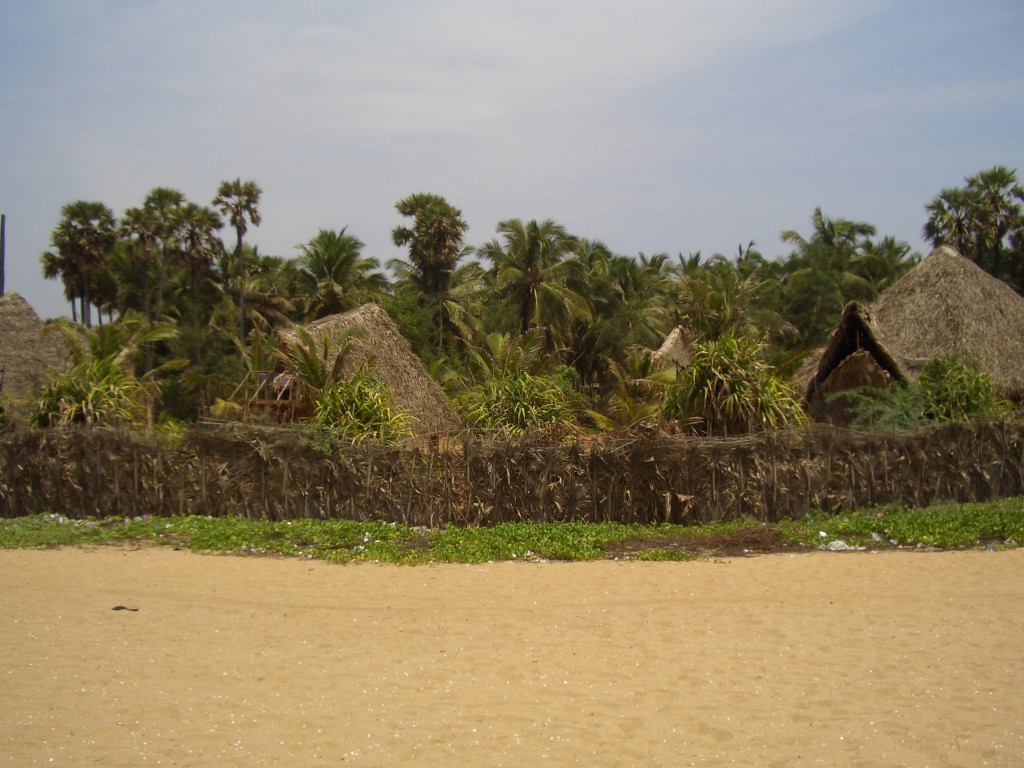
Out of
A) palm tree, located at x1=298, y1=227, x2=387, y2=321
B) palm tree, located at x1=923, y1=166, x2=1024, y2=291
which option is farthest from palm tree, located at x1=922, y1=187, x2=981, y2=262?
palm tree, located at x1=298, y1=227, x2=387, y2=321

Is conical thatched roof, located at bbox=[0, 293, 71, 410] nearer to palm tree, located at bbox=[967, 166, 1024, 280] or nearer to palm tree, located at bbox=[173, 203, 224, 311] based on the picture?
palm tree, located at bbox=[173, 203, 224, 311]

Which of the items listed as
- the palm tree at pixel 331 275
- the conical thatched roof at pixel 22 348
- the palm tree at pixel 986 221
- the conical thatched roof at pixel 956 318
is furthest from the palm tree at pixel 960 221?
the conical thatched roof at pixel 22 348

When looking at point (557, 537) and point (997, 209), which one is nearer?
point (557, 537)

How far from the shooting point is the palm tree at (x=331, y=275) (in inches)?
1309

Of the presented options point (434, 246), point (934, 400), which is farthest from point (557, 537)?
point (434, 246)

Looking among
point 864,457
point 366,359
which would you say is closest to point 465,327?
point 366,359

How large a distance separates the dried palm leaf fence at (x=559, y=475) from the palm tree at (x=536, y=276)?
64.5 feet

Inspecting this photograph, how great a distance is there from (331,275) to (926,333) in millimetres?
21591

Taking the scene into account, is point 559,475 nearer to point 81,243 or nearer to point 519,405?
point 519,405

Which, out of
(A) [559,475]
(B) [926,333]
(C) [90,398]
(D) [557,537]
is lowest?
(D) [557,537]

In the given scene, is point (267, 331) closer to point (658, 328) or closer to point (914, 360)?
point (658, 328)

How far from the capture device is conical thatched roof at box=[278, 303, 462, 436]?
1802 cm

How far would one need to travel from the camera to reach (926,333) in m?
20.9

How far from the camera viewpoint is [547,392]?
52.6ft
